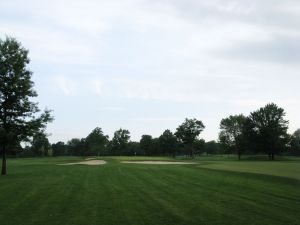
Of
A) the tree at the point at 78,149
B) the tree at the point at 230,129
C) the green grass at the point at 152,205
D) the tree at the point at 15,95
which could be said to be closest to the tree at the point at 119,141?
the tree at the point at 78,149

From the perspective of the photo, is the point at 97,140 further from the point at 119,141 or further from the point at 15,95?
the point at 15,95

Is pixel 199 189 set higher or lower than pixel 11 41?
lower

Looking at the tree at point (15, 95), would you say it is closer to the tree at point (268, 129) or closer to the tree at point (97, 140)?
the tree at point (268, 129)

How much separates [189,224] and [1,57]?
28122 mm

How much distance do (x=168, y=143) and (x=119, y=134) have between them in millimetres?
22877

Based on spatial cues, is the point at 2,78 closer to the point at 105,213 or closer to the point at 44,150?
the point at 105,213

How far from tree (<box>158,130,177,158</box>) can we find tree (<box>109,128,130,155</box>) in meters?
14.9

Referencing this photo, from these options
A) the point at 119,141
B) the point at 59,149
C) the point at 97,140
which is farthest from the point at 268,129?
the point at 59,149

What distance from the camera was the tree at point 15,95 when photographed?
33500 mm

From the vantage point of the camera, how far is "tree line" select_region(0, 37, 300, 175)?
1329 inches

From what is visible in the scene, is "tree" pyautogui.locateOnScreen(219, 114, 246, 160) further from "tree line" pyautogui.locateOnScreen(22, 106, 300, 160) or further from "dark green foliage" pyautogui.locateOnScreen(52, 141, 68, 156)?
"dark green foliage" pyautogui.locateOnScreen(52, 141, 68, 156)

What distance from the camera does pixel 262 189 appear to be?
1877 centimetres

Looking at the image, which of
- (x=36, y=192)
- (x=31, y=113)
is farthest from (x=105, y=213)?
(x=31, y=113)

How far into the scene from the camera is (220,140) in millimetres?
122562
